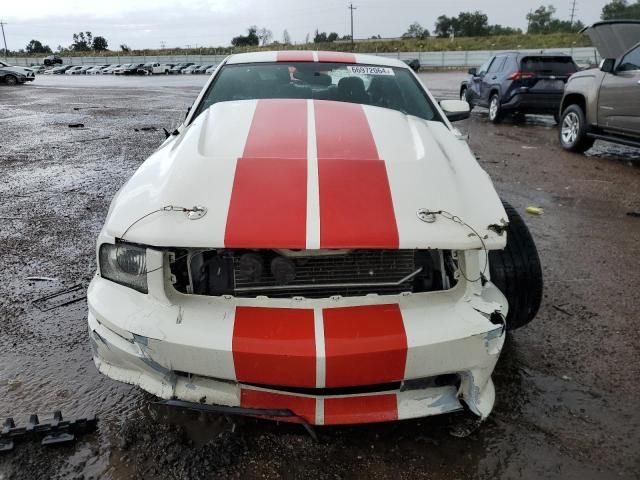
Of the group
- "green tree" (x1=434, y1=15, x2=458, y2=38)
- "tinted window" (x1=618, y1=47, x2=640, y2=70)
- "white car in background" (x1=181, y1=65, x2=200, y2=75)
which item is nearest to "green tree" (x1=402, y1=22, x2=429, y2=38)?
"green tree" (x1=434, y1=15, x2=458, y2=38)

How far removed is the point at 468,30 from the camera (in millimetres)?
71812

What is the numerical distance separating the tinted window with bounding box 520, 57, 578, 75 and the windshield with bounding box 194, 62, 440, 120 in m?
8.19

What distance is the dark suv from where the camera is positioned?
33.7 feet

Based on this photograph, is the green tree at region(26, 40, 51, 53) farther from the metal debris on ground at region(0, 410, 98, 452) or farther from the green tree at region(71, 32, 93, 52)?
the metal debris on ground at region(0, 410, 98, 452)

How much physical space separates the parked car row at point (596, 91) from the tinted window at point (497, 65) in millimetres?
862

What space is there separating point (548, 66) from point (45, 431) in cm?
1117

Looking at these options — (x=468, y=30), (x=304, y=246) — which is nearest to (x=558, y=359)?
(x=304, y=246)

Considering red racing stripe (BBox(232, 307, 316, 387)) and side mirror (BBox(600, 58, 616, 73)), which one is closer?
red racing stripe (BBox(232, 307, 316, 387))

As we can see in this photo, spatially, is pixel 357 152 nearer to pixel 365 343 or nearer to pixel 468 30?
pixel 365 343

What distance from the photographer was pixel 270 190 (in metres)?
1.89

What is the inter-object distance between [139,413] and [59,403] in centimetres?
36

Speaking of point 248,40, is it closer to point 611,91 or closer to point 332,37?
point 332,37

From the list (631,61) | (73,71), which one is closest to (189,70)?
(73,71)

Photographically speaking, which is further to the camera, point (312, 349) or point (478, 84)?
point (478, 84)
